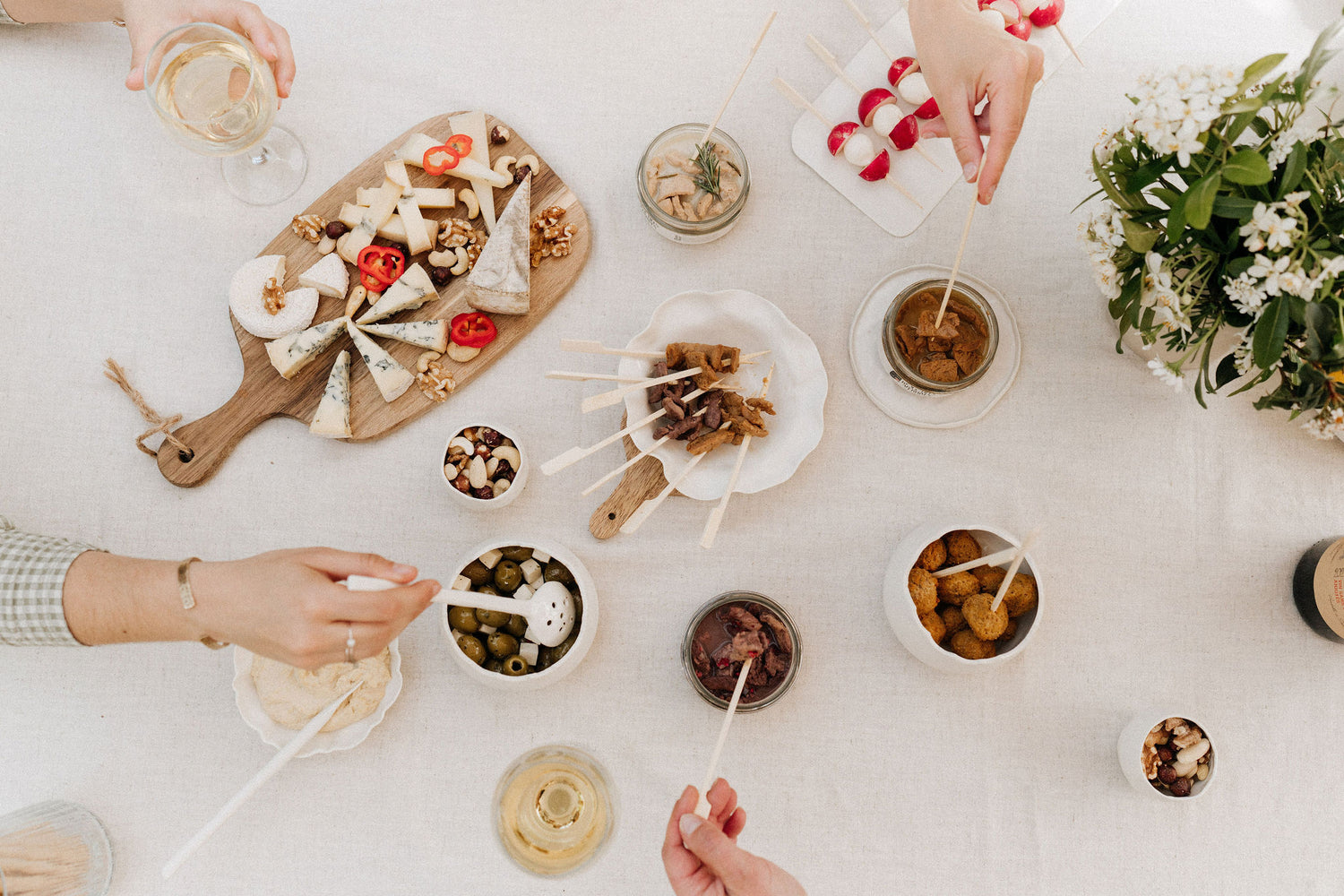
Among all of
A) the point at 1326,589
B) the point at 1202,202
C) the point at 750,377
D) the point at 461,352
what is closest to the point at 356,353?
the point at 461,352

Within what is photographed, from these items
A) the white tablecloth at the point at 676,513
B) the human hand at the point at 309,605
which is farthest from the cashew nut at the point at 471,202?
the human hand at the point at 309,605

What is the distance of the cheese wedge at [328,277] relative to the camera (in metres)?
1.28

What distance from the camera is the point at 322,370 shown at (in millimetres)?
1295

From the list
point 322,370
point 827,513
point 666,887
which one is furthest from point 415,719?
point 827,513

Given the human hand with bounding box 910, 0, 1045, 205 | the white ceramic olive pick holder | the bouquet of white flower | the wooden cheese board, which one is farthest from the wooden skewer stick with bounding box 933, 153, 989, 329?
the white ceramic olive pick holder

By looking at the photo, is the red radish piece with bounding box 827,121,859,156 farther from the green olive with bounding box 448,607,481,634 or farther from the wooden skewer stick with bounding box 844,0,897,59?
the green olive with bounding box 448,607,481,634

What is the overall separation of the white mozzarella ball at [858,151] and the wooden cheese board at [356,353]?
0.45m

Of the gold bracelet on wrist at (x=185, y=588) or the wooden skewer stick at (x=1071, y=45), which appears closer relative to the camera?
the gold bracelet on wrist at (x=185, y=588)

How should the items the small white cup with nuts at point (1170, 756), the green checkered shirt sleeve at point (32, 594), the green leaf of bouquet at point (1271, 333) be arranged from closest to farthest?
the green leaf of bouquet at point (1271, 333) → the green checkered shirt sleeve at point (32, 594) → the small white cup with nuts at point (1170, 756)

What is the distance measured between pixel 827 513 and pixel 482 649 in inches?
22.4

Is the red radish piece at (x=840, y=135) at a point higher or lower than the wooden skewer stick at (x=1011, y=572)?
higher

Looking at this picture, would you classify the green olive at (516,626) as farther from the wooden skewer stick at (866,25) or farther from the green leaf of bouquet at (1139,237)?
the wooden skewer stick at (866,25)

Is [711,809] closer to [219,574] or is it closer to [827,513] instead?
[827,513]

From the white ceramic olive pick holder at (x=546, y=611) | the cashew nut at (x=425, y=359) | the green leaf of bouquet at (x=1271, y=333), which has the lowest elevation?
the white ceramic olive pick holder at (x=546, y=611)
